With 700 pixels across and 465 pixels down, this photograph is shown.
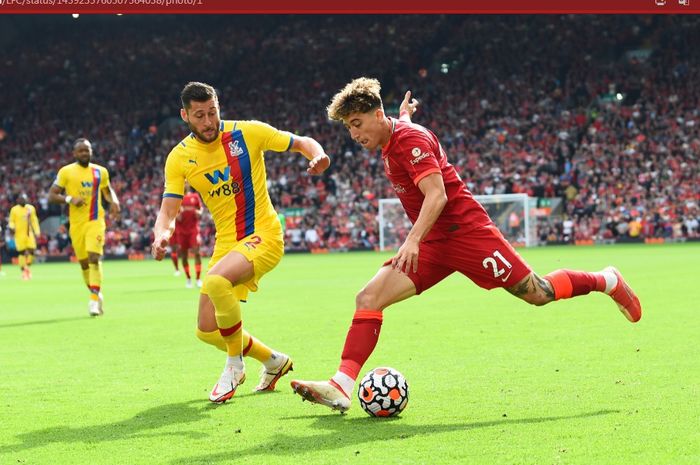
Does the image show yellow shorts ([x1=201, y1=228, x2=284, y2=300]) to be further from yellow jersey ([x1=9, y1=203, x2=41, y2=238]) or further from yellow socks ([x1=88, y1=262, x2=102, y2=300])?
yellow jersey ([x1=9, y1=203, x2=41, y2=238])

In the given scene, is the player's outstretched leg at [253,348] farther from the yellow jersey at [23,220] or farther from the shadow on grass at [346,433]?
the yellow jersey at [23,220]

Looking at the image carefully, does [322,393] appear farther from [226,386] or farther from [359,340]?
[226,386]

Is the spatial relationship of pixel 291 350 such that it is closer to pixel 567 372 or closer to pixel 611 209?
pixel 567 372

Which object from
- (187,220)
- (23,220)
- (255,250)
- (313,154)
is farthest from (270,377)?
(23,220)

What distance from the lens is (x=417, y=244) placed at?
19.9 ft

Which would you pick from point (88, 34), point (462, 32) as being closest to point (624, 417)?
point (462, 32)

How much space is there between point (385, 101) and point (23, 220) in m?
24.8

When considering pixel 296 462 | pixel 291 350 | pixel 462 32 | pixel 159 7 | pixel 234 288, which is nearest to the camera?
pixel 296 462

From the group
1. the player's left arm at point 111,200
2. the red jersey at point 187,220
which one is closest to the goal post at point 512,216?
the red jersey at point 187,220

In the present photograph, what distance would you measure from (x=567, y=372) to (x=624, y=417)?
6.27 feet

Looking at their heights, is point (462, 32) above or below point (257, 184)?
above

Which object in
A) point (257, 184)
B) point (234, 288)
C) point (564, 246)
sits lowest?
point (564, 246)

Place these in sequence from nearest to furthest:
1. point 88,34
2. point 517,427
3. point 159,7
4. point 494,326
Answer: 1. point 517,427
2. point 494,326
3. point 159,7
4. point 88,34

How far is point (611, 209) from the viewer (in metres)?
37.8
